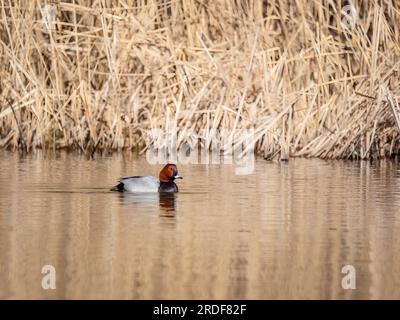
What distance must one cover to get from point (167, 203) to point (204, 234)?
208cm

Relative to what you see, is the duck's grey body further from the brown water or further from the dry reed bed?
the dry reed bed

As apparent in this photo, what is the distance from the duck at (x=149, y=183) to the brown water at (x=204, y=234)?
0.37ft

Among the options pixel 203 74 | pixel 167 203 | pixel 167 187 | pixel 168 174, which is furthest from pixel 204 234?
pixel 203 74

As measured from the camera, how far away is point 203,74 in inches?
622

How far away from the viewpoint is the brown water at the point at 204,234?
716cm

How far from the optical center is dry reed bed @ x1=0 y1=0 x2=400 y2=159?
1532 centimetres

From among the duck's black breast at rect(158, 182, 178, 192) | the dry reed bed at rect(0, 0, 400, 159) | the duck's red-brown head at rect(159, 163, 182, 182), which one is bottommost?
the duck's black breast at rect(158, 182, 178, 192)

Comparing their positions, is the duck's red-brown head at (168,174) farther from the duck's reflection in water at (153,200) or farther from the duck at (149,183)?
the duck's reflection in water at (153,200)

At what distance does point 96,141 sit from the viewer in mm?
15820

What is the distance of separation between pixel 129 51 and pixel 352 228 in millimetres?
7058

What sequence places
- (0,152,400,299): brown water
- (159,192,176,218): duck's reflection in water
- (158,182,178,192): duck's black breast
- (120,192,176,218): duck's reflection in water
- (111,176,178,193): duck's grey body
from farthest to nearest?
1. (158,182,178,192): duck's black breast
2. (111,176,178,193): duck's grey body
3. (120,192,176,218): duck's reflection in water
4. (159,192,176,218): duck's reflection in water
5. (0,152,400,299): brown water

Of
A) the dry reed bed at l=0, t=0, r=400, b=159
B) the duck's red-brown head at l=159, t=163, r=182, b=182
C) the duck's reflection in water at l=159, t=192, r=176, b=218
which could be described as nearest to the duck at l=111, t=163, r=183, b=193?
the duck's red-brown head at l=159, t=163, r=182, b=182

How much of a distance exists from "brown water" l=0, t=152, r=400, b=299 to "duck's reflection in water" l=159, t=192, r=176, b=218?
2 cm

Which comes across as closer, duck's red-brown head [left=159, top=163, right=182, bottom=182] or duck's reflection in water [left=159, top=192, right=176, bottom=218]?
duck's reflection in water [left=159, top=192, right=176, bottom=218]
